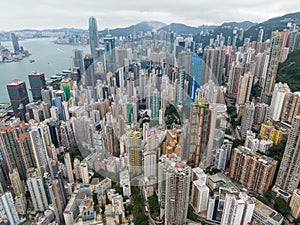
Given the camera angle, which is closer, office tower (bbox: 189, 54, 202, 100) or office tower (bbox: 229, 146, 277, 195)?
office tower (bbox: 229, 146, 277, 195)

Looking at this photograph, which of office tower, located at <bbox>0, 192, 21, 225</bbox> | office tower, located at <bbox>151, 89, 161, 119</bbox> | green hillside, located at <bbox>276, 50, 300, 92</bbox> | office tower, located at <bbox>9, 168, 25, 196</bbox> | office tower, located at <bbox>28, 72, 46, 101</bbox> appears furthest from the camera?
office tower, located at <bbox>28, 72, 46, 101</bbox>

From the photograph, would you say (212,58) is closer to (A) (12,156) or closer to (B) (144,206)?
(B) (144,206)

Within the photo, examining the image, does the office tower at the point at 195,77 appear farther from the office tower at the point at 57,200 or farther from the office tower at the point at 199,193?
the office tower at the point at 57,200

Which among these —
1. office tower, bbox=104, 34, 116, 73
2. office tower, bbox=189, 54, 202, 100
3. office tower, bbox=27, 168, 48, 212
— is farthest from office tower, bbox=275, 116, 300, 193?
office tower, bbox=104, 34, 116, 73

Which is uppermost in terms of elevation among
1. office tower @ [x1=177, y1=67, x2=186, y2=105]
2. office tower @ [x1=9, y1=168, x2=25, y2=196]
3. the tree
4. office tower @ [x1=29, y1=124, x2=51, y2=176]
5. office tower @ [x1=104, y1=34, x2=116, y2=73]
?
office tower @ [x1=104, y1=34, x2=116, y2=73]

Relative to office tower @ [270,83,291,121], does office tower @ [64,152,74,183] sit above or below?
below

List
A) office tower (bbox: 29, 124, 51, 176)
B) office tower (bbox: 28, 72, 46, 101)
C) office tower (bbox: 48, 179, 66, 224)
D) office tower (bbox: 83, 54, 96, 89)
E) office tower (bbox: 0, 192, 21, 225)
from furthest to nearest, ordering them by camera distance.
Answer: office tower (bbox: 83, 54, 96, 89) → office tower (bbox: 28, 72, 46, 101) → office tower (bbox: 29, 124, 51, 176) → office tower (bbox: 48, 179, 66, 224) → office tower (bbox: 0, 192, 21, 225)

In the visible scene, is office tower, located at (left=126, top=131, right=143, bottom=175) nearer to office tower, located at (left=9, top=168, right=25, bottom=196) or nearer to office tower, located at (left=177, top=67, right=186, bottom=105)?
office tower, located at (left=9, top=168, right=25, bottom=196)

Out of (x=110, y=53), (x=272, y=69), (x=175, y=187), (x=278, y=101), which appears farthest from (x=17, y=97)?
(x=272, y=69)
